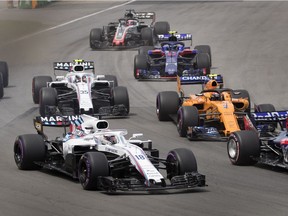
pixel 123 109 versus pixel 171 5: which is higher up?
pixel 171 5

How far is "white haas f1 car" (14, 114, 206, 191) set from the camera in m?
21.0

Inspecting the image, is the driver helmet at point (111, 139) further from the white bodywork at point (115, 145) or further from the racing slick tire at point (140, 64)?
the racing slick tire at point (140, 64)

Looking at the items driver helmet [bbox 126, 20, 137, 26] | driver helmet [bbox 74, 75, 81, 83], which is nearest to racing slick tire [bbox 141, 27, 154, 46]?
driver helmet [bbox 126, 20, 137, 26]

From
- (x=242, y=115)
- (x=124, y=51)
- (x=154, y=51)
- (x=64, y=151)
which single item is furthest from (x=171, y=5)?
(x=64, y=151)

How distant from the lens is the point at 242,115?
29625 mm

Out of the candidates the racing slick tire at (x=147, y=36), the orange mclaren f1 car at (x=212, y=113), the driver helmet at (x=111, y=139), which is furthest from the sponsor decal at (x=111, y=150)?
Result: the racing slick tire at (x=147, y=36)

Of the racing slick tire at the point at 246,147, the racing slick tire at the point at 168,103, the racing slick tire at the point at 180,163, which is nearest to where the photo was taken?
the racing slick tire at the point at 180,163

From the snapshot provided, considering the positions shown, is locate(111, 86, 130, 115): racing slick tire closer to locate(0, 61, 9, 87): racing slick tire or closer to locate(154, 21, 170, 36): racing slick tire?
locate(0, 61, 9, 87): racing slick tire

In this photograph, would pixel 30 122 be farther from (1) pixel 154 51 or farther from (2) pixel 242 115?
(1) pixel 154 51

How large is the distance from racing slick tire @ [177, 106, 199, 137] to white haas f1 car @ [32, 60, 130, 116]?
4.32 meters

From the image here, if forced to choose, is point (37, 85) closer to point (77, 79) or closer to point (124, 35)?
point (77, 79)

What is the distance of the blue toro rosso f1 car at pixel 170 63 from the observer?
139 ft

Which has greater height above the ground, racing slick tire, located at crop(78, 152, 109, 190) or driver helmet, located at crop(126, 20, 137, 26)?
driver helmet, located at crop(126, 20, 137, 26)

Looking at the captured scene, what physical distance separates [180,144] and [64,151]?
5.76 m
